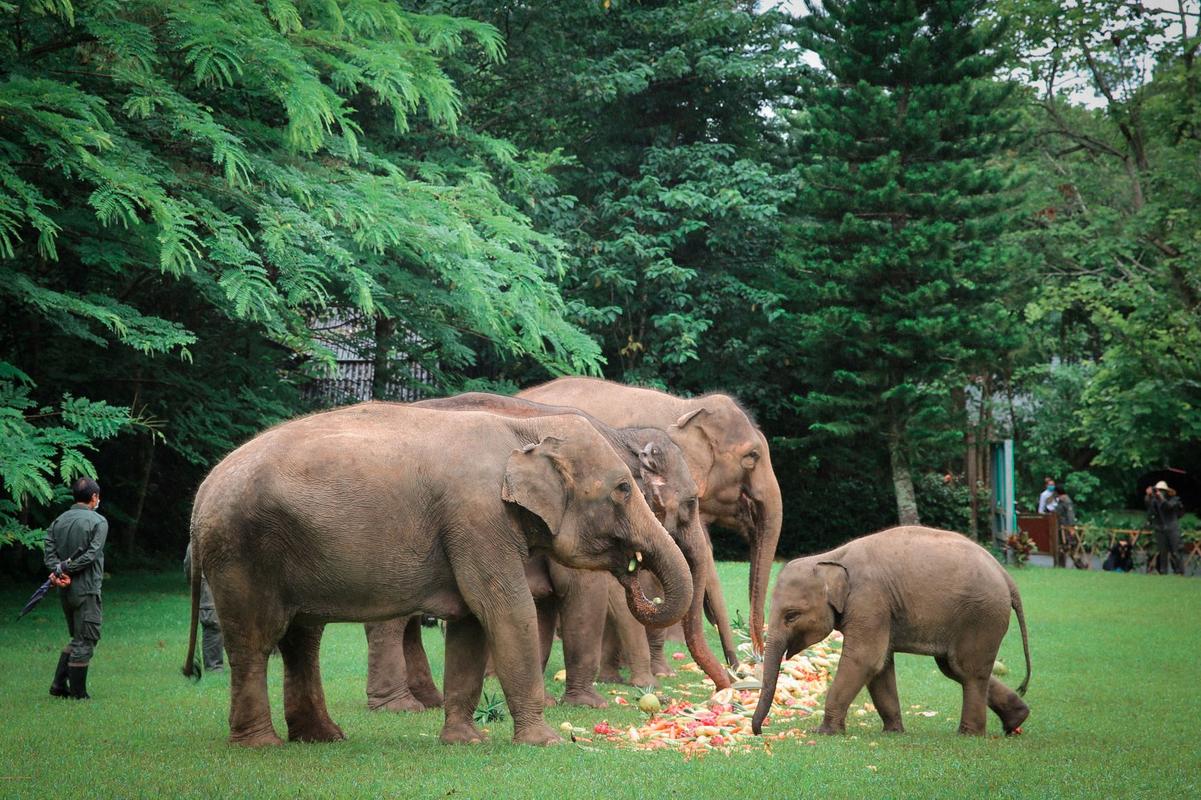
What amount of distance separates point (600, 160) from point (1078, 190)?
50.7ft

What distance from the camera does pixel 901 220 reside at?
32344 mm

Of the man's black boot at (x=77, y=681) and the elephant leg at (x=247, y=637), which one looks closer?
the elephant leg at (x=247, y=637)

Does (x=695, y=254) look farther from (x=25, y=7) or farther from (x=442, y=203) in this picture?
(x=25, y=7)

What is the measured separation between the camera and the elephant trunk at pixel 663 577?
885cm

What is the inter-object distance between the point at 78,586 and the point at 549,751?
5.00m

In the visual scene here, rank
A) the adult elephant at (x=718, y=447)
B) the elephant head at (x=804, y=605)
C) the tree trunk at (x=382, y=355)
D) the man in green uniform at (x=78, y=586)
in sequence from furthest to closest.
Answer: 1. the tree trunk at (x=382, y=355)
2. the adult elephant at (x=718, y=447)
3. the man in green uniform at (x=78, y=586)
4. the elephant head at (x=804, y=605)

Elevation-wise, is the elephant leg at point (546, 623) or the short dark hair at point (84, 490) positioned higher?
the short dark hair at point (84, 490)

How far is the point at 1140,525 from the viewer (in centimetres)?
4225

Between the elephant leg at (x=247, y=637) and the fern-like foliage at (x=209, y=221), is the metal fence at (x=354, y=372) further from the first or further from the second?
the elephant leg at (x=247, y=637)

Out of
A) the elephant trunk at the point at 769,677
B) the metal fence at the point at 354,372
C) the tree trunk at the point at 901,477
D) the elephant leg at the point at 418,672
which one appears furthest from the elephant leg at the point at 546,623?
the tree trunk at the point at 901,477

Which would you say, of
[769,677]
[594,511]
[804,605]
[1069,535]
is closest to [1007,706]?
[804,605]

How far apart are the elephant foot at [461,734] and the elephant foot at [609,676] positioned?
3.96 m

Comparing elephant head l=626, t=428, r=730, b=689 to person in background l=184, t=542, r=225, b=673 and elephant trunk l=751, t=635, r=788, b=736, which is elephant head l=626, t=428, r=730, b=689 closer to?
elephant trunk l=751, t=635, r=788, b=736

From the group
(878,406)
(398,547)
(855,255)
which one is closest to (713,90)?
(855,255)
